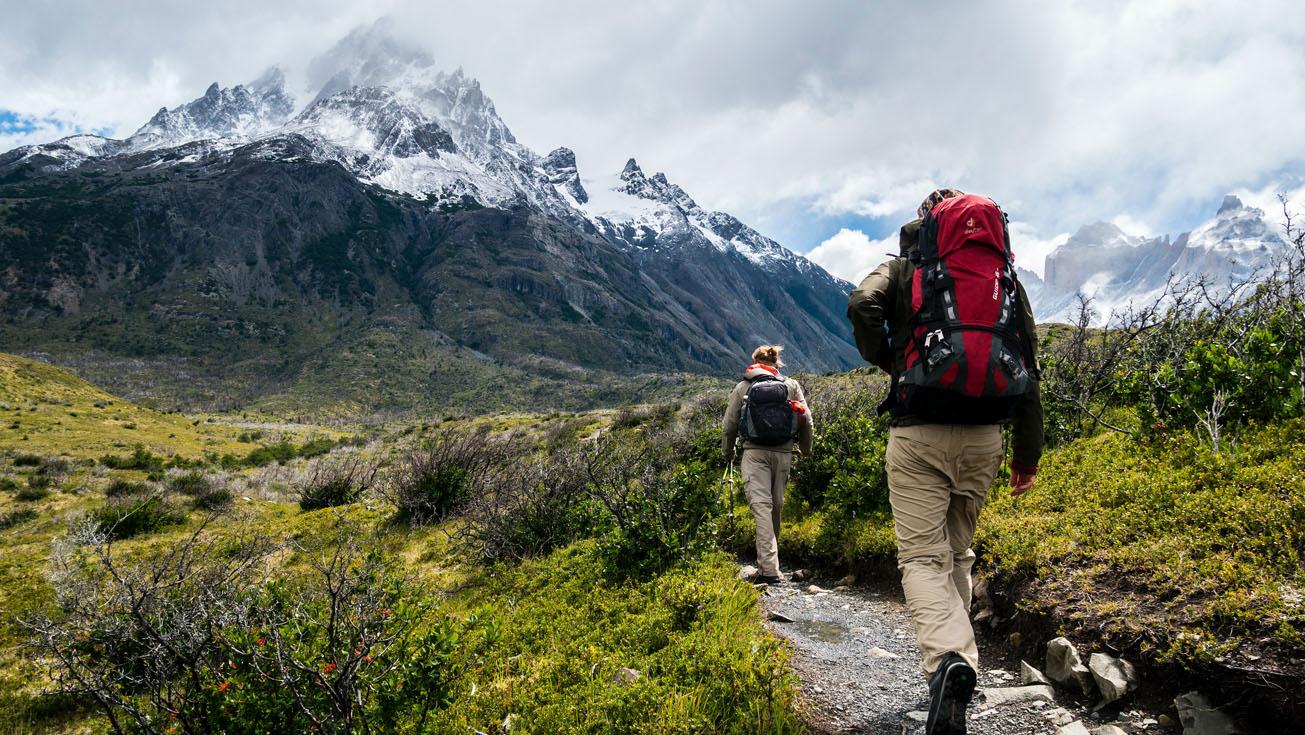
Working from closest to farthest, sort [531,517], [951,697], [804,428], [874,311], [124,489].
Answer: [951,697], [874,311], [804,428], [531,517], [124,489]

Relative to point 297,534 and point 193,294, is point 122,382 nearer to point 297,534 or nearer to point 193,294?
point 193,294

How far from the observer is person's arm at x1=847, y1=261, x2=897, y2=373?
322 cm

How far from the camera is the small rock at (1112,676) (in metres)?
3.08

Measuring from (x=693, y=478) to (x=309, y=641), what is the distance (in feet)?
12.4

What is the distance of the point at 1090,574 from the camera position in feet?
12.9

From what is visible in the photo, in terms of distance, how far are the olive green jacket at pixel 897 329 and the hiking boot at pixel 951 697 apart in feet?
3.97

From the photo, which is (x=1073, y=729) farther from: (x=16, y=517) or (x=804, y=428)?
(x=16, y=517)

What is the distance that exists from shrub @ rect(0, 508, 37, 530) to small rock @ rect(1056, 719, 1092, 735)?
55.4 feet

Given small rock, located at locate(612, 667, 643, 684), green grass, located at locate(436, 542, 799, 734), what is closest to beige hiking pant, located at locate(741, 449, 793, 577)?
green grass, located at locate(436, 542, 799, 734)

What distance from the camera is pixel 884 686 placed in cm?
372

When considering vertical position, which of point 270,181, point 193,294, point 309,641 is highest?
point 270,181

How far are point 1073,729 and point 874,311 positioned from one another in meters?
2.31

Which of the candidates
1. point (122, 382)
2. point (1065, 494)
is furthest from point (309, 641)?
point (122, 382)

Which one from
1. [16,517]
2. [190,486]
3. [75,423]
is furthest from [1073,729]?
[75,423]
